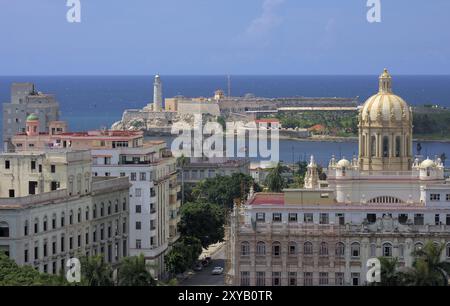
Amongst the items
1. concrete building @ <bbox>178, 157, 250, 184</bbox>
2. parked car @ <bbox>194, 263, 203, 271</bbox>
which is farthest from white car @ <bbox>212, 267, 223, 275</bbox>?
concrete building @ <bbox>178, 157, 250, 184</bbox>

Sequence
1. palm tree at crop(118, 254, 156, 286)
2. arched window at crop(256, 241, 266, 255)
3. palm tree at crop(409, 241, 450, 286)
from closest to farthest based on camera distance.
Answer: palm tree at crop(118, 254, 156, 286) < palm tree at crop(409, 241, 450, 286) < arched window at crop(256, 241, 266, 255)

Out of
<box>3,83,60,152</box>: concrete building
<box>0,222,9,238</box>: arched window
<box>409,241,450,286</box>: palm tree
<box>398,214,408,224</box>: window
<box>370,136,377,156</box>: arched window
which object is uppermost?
<box>3,83,60,152</box>: concrete building

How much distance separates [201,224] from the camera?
9688 cm

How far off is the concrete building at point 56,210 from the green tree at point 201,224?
14.2m

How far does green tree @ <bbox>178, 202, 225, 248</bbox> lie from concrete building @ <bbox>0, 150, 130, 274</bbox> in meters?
14.2

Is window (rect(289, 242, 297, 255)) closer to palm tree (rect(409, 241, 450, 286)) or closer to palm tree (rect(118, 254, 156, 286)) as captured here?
palm tree (rect(409, 241, 450, 286))

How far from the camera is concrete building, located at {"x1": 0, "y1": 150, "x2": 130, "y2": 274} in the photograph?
70.0m

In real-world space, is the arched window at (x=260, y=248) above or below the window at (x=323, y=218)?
below

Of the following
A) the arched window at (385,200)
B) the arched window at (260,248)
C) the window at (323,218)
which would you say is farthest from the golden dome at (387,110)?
the arched window at (260,248)

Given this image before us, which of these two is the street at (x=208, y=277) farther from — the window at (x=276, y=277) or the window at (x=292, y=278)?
the window at (x=292, y=278)

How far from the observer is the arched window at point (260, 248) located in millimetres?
78375

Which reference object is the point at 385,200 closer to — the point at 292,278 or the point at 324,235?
the point at 324,235

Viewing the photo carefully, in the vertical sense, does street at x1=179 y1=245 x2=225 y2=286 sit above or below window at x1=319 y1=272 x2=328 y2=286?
below
